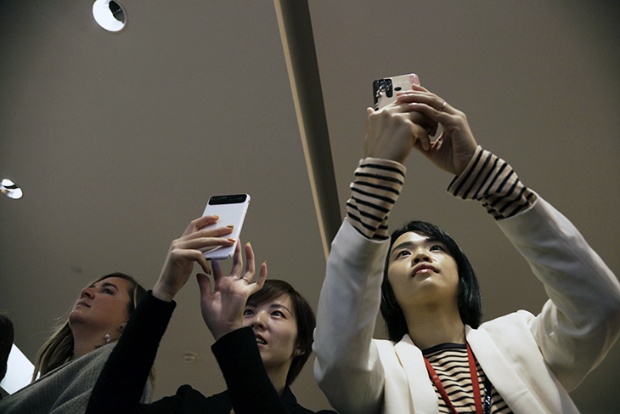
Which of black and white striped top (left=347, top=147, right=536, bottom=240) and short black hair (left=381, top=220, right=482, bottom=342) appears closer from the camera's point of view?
black and white striped top (left=347, top=147, right=536, bottom=240)

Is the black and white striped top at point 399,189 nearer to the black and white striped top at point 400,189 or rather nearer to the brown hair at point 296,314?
the black and white striped top at point 400,189

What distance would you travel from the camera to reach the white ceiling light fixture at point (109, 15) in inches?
82.9

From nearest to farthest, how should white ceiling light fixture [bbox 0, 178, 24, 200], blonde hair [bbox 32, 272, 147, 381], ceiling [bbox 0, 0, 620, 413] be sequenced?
1. blonde hair [bbox 32, 272, 147, 381]
2. ceiling [bbox 0, 0, 620, 413]
3. white ceiling light fixture [bbox 0, 178, 24, 200]

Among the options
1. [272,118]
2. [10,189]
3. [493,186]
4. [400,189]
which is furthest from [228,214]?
[10,189]

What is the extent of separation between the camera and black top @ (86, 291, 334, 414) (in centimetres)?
98

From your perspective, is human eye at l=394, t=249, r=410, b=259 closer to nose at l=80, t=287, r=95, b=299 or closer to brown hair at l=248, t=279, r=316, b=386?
brown hair at l=248, t=279, r=316, b=386

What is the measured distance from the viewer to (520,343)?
118 cm

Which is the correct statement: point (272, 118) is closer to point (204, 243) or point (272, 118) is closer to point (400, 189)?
point (204, 243)

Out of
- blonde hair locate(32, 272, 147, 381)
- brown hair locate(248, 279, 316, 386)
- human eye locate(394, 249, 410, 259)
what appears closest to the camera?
human eye locate(394, 249, 410, 259)

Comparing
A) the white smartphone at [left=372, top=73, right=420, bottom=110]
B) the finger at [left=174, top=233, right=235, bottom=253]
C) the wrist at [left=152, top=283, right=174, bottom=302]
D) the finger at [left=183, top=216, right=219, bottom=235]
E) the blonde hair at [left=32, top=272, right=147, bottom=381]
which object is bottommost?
the blonde hair at [left=32, top=272, right=147, bottom=381]

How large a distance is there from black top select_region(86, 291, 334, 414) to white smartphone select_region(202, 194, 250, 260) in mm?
137

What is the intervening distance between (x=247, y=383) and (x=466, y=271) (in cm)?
69

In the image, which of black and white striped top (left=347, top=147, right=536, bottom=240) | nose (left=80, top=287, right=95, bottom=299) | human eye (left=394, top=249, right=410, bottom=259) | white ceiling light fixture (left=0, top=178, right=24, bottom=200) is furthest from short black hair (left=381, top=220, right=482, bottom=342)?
white ceiling light fixture (left=0, top=178, right=24, bottom=200)

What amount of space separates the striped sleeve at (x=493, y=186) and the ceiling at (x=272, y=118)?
1.20 metres
